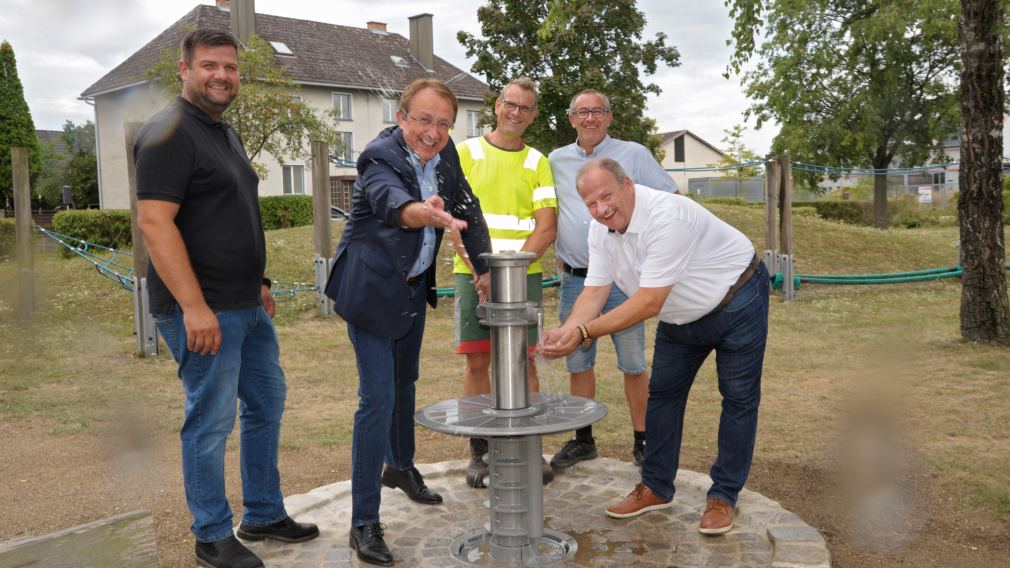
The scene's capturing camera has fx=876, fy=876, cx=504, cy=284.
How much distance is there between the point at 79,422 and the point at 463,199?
13.8ft

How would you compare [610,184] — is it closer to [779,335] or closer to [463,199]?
[463,199]

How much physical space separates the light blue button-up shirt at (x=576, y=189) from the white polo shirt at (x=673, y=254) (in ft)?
2.70

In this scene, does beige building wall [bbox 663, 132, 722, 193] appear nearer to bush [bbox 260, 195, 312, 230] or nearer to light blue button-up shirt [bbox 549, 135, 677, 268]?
bush [bbox 260, 195, 312, 230]

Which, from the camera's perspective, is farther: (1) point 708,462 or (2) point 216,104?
(1) point 708,462

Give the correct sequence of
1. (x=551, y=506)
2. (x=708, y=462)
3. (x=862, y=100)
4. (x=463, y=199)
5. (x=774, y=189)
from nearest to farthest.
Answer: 1. (x=463, y=199)
2. (x=551, y=506)
3. (x=708, y=462)
4. (x=774, y=189)
5. (x=862, y=100)

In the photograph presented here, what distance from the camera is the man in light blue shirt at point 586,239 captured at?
498 centimetres

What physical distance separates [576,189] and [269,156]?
28586 mm

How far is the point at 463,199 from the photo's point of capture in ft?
13.7

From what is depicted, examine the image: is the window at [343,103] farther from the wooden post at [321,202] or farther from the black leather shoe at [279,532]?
the black leather shoe at [279,532]

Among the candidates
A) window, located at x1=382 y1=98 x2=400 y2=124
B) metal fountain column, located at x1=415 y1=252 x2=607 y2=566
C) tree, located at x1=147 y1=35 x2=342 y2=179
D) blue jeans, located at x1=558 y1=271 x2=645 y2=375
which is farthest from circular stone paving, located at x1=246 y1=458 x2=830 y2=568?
window, located at x1=382 y1=98 x2=400 y2=124

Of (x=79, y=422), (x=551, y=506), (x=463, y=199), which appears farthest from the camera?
(x=79, y=422)

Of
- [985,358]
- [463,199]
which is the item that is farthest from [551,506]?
[985,358]

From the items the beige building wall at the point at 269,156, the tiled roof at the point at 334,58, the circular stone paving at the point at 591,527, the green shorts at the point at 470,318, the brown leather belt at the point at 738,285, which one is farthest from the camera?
the tiled roof at the point at 334,58

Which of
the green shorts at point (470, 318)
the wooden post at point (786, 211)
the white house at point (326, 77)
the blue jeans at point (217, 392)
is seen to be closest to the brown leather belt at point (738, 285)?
the green shorts at point (470, 318)
